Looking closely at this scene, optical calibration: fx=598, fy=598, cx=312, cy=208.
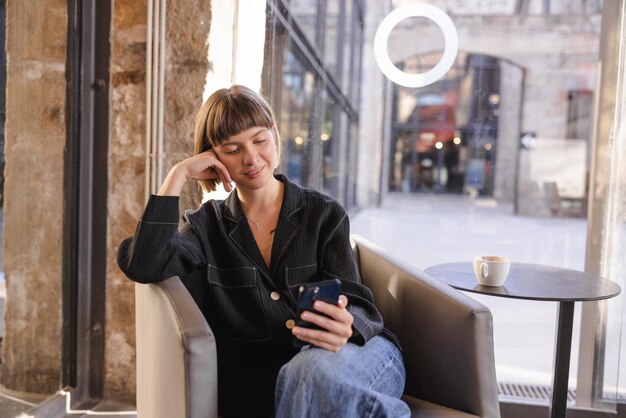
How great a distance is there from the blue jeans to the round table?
1.90 ft

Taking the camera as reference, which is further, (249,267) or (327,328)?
(249,267)

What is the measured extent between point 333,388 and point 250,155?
2.28ft

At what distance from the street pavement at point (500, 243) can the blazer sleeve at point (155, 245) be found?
1.60 m

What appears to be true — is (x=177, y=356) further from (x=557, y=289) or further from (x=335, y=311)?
(x=557, y=289)

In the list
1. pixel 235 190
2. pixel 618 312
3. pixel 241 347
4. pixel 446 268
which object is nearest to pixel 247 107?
pixel 235 190

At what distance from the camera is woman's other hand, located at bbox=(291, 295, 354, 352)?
4.50ft

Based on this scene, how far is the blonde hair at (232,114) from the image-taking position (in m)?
1.67

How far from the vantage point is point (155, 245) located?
156cm

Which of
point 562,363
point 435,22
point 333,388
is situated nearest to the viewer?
point 333,388

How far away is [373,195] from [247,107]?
1.49m

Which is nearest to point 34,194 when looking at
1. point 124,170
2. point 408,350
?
point 124,170

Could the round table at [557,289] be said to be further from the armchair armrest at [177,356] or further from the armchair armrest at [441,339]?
the armchair armrest at [177,356]

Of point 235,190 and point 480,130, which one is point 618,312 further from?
point 235,190

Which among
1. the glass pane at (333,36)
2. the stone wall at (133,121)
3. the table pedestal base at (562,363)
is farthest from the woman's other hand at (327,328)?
the glass pane at (333,36)
